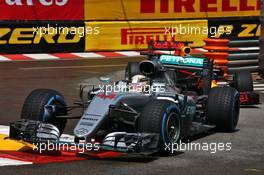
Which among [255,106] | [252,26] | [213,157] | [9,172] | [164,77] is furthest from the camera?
[252,26]

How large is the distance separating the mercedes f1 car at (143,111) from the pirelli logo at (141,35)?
11343 millimetres

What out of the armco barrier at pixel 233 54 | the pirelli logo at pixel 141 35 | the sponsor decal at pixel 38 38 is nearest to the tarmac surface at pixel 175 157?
the armco barrier at pixel 233 54

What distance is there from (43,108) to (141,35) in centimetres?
1384

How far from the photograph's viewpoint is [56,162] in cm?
802

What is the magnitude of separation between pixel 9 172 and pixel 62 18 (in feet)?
47.8

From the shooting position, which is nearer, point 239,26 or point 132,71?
point 132,71

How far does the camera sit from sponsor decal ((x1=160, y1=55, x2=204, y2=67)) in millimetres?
11188

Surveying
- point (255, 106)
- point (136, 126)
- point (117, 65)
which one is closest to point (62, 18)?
point (117, 65)

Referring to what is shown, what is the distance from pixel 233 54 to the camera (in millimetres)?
17516

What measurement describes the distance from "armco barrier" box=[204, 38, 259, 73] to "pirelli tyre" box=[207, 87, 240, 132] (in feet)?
23.0

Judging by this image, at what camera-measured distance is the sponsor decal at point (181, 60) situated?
11.2 metres

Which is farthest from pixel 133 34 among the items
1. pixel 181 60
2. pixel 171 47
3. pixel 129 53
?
pixel 181 60

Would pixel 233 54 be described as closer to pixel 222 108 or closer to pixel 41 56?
pixel 41 56

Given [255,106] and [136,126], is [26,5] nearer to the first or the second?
[255,106]
